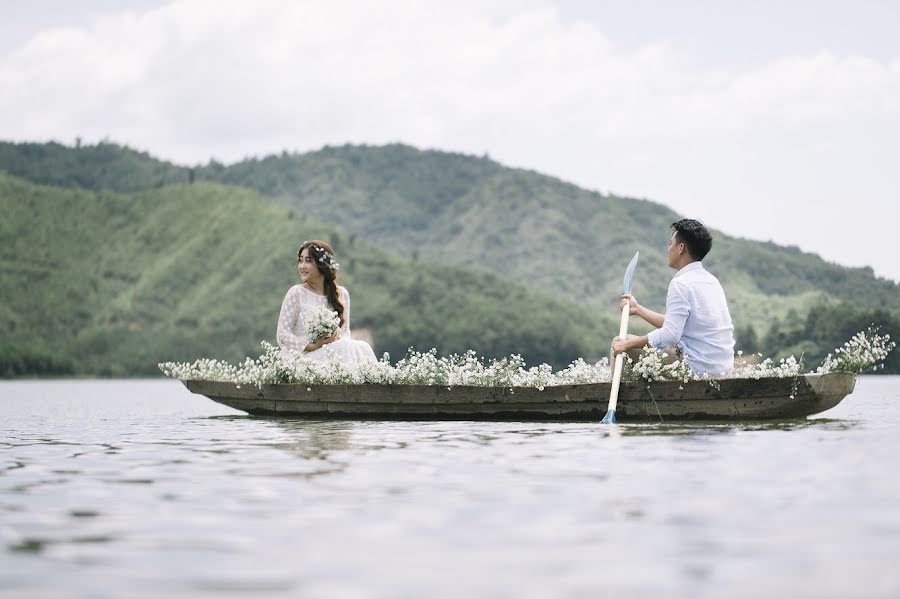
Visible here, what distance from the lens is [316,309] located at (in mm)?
15531

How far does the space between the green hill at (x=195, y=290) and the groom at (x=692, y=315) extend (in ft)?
320

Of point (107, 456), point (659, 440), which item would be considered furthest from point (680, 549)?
point (107, 456)

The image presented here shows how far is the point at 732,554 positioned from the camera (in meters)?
5.10

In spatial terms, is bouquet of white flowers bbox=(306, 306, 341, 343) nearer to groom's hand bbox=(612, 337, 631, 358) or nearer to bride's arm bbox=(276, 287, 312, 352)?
bride's arm bbox=(276, 287, 312, 352)

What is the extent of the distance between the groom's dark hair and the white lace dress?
4833 millimetres

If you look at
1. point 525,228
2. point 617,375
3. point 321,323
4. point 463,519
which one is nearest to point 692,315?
point 617,375

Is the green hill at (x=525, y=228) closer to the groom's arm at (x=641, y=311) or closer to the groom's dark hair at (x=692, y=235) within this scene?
the groom's arm at (x=641, y=311)

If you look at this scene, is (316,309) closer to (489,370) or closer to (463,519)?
(489,370)

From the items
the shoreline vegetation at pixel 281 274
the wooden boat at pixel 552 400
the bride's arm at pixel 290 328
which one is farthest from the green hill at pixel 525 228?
the wooden boat at pixel 552 400

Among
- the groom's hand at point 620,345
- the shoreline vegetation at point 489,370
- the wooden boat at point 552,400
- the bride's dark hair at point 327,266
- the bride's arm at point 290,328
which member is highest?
the bride's dark hair at point 327,266

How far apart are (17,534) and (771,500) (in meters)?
4.05

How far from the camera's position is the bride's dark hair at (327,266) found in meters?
15.5

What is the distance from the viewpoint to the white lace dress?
15.7 meters

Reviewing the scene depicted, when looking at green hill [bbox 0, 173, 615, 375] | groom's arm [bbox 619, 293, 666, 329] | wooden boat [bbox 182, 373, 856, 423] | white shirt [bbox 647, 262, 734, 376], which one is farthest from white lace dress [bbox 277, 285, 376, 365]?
green hill [bbox 0, 173, 615, 375]
